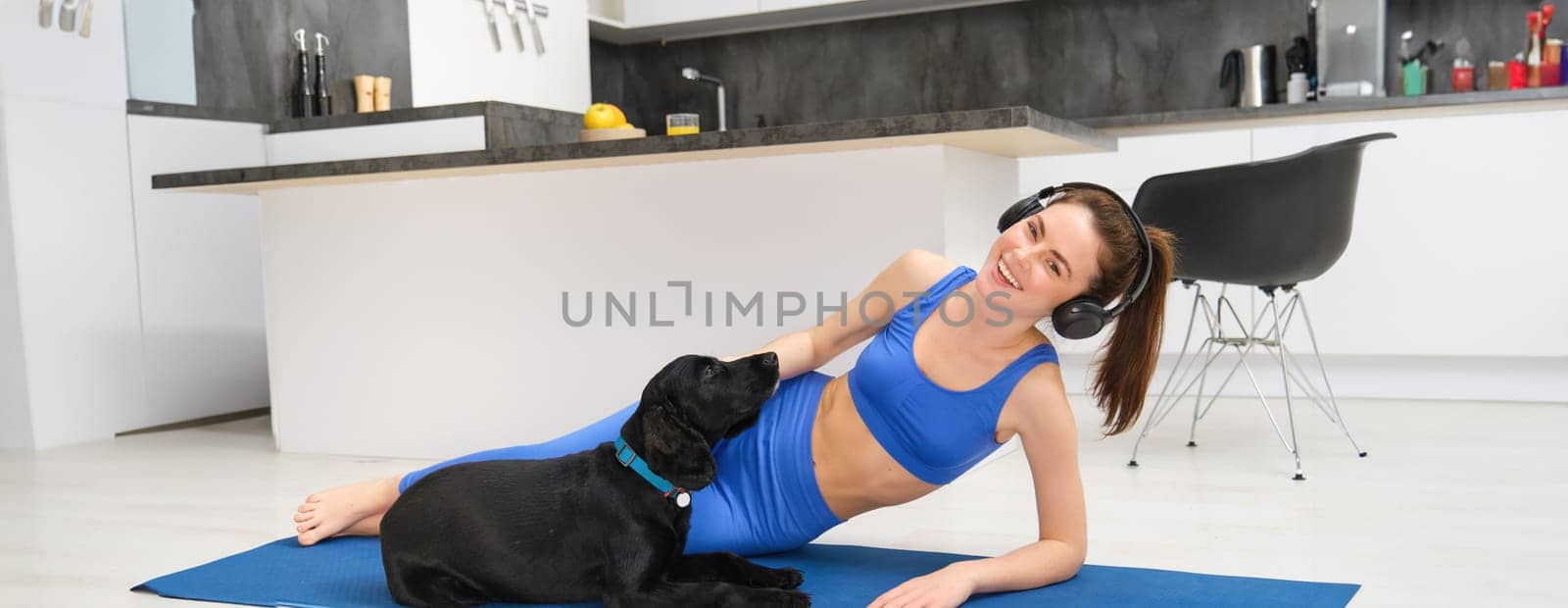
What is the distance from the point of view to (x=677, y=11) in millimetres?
5992

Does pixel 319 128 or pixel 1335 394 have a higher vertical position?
pixel 319 128

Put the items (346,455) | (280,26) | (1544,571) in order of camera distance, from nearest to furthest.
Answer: (1544,571)
(346,455)
(280,26)

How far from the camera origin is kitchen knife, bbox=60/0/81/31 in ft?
13.4

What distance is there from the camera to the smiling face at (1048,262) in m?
1.84

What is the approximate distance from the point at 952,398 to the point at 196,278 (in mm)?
3492

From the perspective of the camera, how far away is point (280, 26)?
16.0ft

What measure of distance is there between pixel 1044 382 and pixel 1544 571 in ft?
2.99

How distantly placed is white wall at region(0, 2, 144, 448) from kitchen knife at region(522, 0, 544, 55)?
5.59ft

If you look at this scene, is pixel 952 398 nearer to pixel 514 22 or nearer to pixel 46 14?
pixel 46 14

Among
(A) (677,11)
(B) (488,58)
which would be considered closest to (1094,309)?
(B) (488,58)

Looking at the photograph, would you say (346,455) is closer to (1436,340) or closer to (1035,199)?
(1035,199)

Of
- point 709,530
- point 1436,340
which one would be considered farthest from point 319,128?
point 1436,340

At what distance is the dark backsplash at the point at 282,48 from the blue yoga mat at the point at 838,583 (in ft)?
9.17

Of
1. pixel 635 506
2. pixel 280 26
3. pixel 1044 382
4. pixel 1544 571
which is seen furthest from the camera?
pixel 280 26
